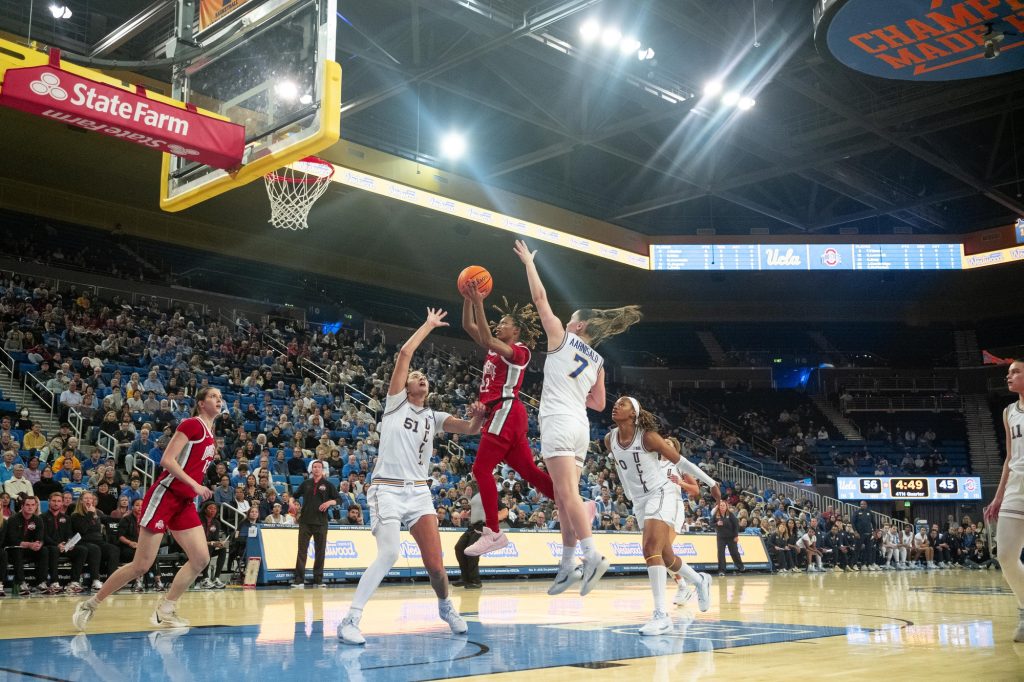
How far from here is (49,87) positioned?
786 cm

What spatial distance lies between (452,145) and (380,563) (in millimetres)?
18868

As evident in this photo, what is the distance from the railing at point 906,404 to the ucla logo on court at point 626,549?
20444mm

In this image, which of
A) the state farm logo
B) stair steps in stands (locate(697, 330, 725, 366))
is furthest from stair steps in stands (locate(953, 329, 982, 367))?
the state farm logo

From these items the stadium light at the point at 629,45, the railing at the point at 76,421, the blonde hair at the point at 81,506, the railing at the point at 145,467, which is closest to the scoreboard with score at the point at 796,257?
the stadium light at the point at 629,45

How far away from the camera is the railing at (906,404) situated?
122 feet

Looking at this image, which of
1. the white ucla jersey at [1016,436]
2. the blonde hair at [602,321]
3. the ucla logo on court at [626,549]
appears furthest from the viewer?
the ucla logo on court at [626,549]

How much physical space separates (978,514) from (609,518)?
19711mm

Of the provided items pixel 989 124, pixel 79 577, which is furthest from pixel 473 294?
pixel 989 124

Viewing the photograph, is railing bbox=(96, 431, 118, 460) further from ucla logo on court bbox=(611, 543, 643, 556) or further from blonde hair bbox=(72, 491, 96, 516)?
ucla logo on court bbox=(611, 543, 643, 556)

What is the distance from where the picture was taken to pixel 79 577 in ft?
42.9

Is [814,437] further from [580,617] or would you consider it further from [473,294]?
[473,294]

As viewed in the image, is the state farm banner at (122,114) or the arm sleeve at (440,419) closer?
the arm sleeve at (440,419)

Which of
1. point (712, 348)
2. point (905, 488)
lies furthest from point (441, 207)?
point (905, 488)

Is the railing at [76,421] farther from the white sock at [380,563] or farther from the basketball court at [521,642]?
the white sock at [380,563]
